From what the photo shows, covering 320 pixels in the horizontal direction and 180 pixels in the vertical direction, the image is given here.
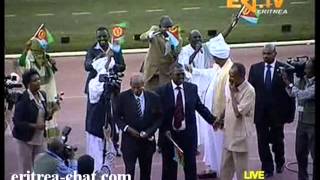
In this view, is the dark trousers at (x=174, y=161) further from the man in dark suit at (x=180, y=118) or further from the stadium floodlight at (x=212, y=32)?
the stadium floodlight at (x=212, y=32)

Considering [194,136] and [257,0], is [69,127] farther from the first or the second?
[257,0]

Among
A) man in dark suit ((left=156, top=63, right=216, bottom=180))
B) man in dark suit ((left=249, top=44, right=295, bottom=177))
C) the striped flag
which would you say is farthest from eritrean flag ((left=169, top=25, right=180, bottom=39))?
man in dark suit ((left=249, top=44, right=295, bottom=177))

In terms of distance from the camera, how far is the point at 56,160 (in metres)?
9.28

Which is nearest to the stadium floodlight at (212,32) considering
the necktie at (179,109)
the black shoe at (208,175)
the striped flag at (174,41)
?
the striped flag at (174,41)

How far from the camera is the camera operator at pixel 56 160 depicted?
929 cm

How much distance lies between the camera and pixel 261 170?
9.67m

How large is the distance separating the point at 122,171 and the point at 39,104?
29.8 inches

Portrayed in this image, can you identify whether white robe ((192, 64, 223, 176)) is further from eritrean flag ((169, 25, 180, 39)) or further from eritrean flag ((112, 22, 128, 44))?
eritrean flag ((112, 22, 128, 44))

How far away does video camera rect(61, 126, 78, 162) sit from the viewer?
9.38m

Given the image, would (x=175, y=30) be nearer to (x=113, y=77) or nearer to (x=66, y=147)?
(x=113, y=77)

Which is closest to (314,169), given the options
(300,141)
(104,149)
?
(300,141)

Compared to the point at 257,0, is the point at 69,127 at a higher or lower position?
lower
